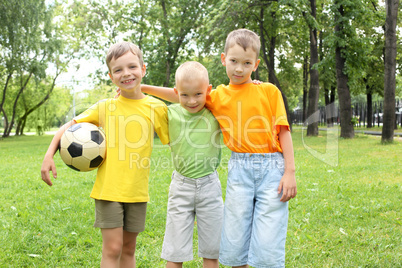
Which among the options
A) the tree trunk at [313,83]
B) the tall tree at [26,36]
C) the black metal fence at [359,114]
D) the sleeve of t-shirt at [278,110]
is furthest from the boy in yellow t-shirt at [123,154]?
the black metal fence at [359,114]

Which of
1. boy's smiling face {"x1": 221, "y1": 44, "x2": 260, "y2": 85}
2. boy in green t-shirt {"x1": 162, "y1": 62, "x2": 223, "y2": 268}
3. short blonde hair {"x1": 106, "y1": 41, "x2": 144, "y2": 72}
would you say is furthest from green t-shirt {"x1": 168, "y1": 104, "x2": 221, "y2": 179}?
short blonde hair {"x1": 106, "y1": 41, "x2": 144, "y2": 72}

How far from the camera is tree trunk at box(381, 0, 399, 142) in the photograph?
44.2ft

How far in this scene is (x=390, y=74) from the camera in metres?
13.6

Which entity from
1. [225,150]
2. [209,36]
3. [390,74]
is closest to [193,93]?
[225,150]

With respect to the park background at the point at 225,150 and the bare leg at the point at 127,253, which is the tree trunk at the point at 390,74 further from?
the bare leg at the point at 127,253

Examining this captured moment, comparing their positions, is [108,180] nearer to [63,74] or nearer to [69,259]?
[69,259]

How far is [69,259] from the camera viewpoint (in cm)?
348

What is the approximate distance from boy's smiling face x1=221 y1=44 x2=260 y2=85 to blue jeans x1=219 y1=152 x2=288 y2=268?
22.7 inches

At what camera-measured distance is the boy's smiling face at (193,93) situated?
2.59 metres

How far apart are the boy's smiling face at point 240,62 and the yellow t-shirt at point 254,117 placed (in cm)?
10

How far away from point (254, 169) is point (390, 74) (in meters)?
13.3

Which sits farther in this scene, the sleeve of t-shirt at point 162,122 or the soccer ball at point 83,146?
the sleeve of t-shirt at point 162,122

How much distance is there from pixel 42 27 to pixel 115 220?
26.9 meters

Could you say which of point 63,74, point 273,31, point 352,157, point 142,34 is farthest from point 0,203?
point 63,74
